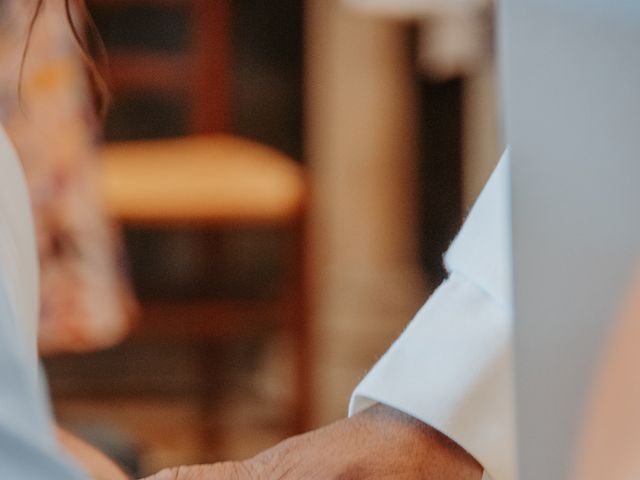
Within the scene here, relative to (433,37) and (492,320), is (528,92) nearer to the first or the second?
(492,320)

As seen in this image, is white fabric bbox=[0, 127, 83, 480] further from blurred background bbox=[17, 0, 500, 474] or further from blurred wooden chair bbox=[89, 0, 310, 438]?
blurred wooden chair bbox=[89, 0, 310, 438]

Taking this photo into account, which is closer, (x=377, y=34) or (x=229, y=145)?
(x=229, y=145)

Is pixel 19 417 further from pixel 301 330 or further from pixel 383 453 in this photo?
pixel 301 330

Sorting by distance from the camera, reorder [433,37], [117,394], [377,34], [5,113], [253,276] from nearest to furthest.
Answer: [5,113]
[117,394]
[253,276]
[433,37]
[377,34]

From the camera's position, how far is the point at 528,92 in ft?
1.42

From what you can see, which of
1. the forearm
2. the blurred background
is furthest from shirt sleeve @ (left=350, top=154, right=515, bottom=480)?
the blurred background

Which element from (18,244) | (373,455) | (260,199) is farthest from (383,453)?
(260,199)

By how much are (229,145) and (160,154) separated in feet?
0.39

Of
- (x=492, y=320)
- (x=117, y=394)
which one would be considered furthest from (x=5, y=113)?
(x=117, y=394)

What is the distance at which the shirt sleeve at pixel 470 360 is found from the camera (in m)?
0.52

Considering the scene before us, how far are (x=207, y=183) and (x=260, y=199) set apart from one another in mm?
91

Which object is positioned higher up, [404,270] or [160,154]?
[160,154]

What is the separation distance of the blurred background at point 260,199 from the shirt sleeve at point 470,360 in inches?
16.0

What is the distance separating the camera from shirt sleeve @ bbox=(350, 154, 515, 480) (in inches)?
20.4
